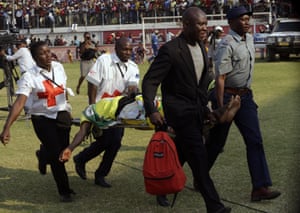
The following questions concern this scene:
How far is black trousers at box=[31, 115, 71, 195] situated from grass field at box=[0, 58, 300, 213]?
24 centimetres

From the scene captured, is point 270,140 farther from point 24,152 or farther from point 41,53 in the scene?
point 41,53

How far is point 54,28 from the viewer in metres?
44.2

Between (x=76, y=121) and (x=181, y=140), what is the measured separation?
1.92m

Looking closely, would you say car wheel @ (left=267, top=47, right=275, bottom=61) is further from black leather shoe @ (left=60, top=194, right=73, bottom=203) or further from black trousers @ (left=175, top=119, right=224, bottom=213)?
black trousers @ (left=175, top=119, right=224, bottom=213)

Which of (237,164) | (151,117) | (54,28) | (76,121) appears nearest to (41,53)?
(76,121)

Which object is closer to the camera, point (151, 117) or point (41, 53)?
point (151, 117)

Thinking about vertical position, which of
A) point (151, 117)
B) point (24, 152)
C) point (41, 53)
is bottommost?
point (24, 152)

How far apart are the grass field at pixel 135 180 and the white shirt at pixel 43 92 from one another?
0.96 metres

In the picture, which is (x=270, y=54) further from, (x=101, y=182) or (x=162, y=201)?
(x=162, y=201)

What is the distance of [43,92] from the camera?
630cm

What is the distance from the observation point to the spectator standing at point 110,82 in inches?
274

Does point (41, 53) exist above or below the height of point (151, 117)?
above

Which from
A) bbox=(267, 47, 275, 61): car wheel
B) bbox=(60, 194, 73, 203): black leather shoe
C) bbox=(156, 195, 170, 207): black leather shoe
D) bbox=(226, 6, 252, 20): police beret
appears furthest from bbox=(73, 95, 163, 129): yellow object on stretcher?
bbox=(267, 47, 275, 61): car wheel

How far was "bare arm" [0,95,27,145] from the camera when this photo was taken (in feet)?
19.4
